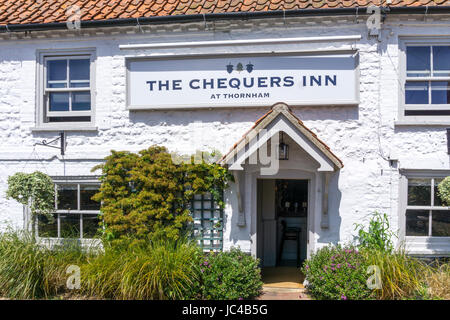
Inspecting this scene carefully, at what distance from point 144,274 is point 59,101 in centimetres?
424

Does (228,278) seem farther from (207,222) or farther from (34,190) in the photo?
(34,190)

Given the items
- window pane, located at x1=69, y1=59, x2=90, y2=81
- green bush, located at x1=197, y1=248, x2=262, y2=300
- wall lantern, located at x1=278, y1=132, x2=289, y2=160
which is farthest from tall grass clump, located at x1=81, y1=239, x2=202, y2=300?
window pane, located at x1=69, y1=59, x2=90, y2=81

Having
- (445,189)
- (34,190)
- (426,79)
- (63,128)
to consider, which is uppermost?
(426,79)

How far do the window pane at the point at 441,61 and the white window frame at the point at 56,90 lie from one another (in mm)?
6574

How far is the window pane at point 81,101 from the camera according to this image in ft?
25.7

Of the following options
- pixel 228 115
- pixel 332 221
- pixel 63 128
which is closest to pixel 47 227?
pixel 63 128

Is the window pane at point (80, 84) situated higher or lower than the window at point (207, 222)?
higher

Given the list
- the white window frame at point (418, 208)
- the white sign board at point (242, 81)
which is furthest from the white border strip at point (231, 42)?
the white window frame at point (418, 208)

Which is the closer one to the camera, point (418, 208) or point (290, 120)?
point (290, 120)

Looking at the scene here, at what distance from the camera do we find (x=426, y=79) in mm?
7039

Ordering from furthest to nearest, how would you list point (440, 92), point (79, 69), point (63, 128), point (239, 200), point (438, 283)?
point (79, 69), point (63, 128), point (440, 92), point (239, 200), point (438, 283)

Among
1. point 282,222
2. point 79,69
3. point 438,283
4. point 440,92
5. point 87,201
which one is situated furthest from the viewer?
point 282,222

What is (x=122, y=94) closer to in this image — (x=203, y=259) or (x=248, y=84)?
(x=248, y=84)

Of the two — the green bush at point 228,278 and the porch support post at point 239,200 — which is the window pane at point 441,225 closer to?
the green bush at point 228,278
